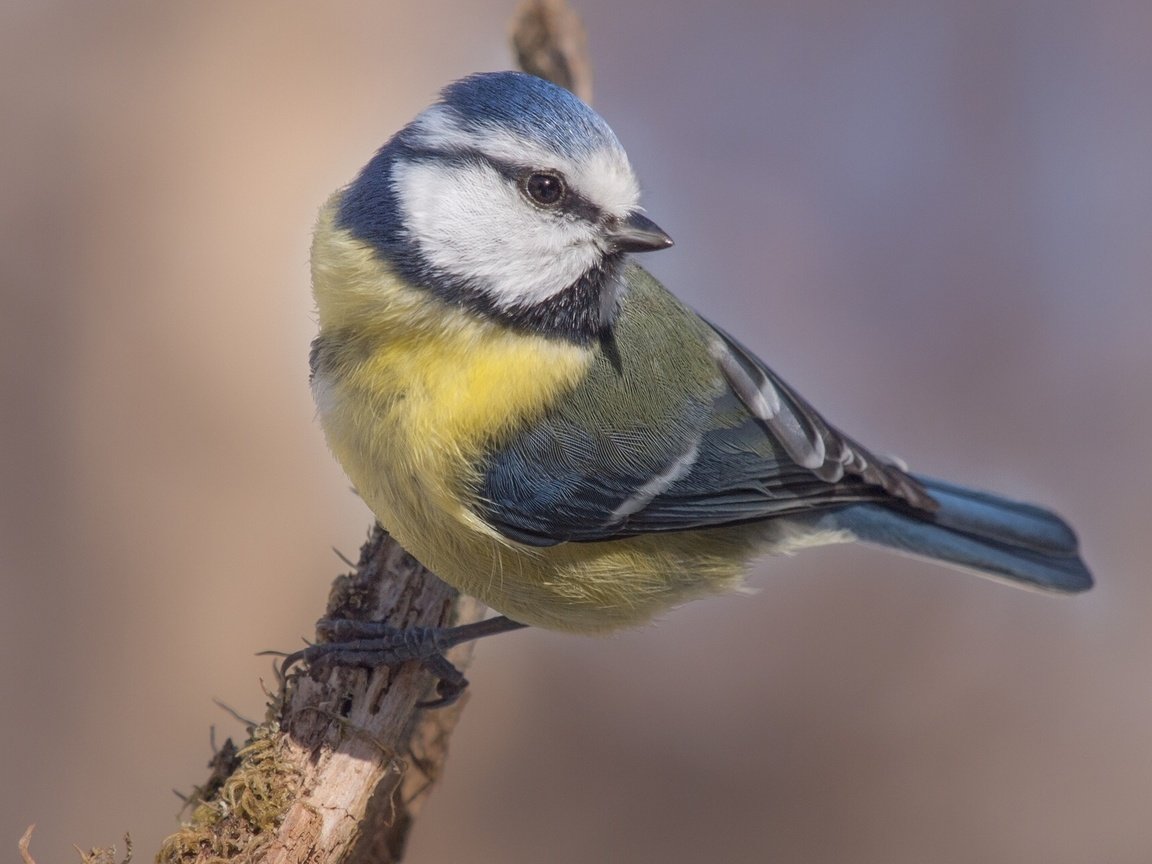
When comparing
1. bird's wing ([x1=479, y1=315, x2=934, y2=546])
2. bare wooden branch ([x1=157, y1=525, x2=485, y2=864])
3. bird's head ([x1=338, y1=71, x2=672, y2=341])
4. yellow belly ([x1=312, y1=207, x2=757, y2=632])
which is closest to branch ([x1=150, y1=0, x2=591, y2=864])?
bare wooden branch ([x1=157, y1=525, x2=485, y2=864])

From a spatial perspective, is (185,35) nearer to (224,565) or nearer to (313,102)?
(313,102)

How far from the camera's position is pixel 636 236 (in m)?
1.62

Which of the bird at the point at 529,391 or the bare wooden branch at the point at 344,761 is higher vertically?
the bird at the point at 529,391

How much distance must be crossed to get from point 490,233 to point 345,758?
79 centimetres

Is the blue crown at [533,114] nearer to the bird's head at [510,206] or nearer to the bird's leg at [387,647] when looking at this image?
the bird's head at [510,206]

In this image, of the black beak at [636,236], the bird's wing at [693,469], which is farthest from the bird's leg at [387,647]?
the black beak at [636,236]

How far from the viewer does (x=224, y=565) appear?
302 centimetres

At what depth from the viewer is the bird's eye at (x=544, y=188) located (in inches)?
62.6

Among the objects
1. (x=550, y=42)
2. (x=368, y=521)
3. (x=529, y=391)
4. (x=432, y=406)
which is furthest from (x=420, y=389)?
(x=368, y=521)

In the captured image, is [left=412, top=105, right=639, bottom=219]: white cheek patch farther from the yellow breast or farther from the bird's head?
the yellow breast

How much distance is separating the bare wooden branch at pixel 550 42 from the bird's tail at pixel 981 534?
112 centimetres

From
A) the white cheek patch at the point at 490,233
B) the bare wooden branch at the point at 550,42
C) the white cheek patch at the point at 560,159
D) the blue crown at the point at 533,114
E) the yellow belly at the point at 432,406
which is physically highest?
the bare wooden branch at the point at 550,42

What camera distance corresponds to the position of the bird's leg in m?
1.73

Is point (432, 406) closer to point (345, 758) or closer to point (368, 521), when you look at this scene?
point (345, 758)
